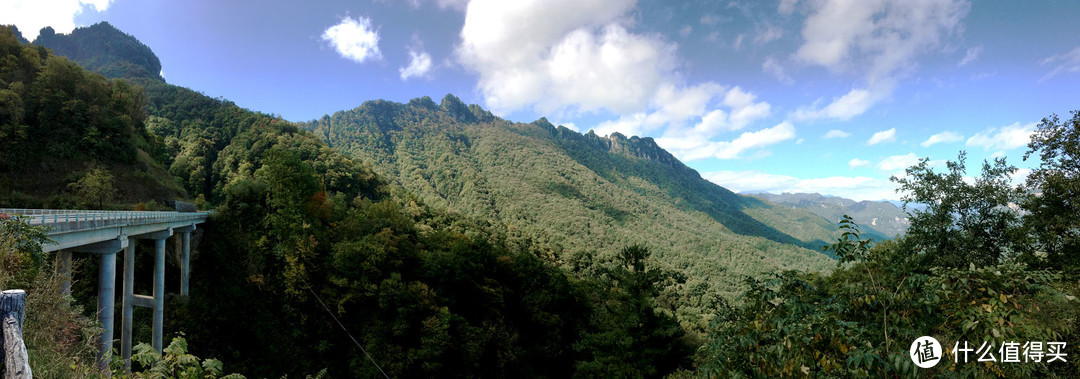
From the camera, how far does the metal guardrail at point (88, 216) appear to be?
495 inches

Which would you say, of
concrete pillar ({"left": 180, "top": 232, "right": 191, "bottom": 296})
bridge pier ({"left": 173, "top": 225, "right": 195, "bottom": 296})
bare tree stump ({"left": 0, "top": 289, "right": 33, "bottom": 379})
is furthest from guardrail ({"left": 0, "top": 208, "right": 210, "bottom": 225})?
bare tree stump ({"left": 0, "top": 289, "right": 33, "bottom": 379})

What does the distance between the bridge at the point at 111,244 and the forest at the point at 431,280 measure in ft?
7.42

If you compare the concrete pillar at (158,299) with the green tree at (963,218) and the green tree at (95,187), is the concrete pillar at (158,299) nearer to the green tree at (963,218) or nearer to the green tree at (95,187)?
the green tree at (95,187)

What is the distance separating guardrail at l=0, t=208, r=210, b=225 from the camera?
12.5 meters

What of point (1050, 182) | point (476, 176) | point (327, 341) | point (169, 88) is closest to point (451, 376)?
point (327, 341)

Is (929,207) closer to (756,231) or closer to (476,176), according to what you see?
(476,176)

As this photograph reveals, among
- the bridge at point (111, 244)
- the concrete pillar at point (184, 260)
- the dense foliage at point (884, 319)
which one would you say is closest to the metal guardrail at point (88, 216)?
the bridge at point (111, 244)

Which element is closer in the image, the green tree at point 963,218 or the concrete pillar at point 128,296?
the green tree at point 963,218

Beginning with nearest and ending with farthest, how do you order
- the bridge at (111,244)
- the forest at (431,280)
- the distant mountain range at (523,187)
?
the forest at (431,280) → the bridge at (111,244) → the distant mountain range at (523,187)

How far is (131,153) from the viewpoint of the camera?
106 feet

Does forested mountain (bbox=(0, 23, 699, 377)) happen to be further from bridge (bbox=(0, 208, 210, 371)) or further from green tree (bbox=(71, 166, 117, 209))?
bridge (bbox=(0, 208, 210, 371))

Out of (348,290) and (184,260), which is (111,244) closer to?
(348,290)

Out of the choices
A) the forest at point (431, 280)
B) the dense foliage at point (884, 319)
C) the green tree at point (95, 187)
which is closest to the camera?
the dense foliage at point (884, 319)

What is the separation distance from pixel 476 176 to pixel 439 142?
155 feet
